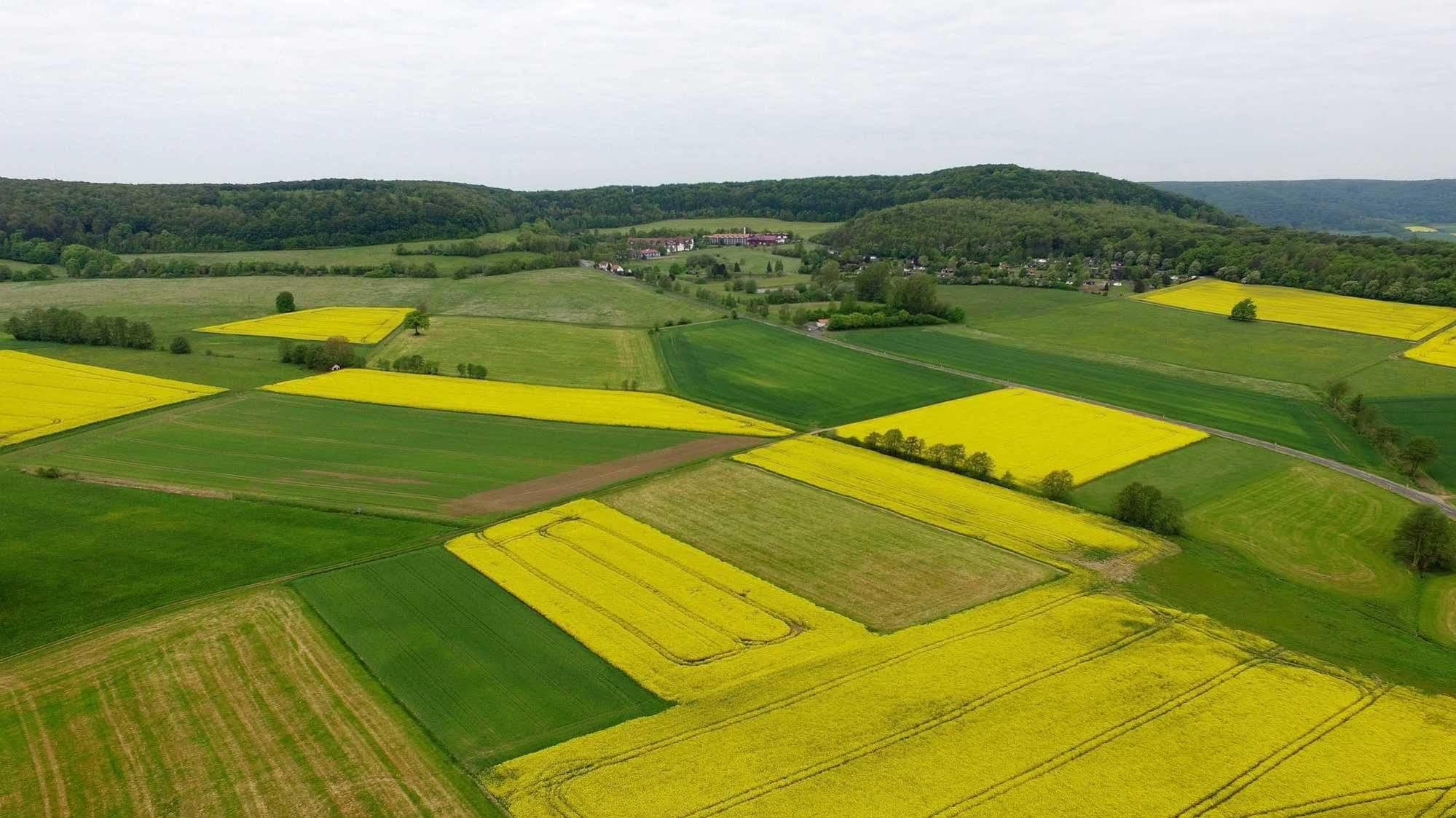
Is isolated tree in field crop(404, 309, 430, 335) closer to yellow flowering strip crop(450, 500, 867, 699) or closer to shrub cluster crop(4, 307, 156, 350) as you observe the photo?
shrub cluster crop(4, 307, 156, 350)

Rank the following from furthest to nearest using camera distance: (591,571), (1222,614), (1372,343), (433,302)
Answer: (433,302), (1372,343), (591,571), (1222,614)

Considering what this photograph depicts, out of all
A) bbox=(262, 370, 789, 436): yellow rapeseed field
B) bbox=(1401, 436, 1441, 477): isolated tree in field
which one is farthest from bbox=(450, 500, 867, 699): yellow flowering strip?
bbox=(1401, 436, 1441, 477): isolated tree in field

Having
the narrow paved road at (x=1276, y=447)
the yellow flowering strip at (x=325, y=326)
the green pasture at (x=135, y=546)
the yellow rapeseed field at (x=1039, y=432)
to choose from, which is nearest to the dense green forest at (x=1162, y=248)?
the narrow paved road at (x=1276, y=447)

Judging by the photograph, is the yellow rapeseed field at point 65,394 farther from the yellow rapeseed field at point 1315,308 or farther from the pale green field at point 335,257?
the yellow rapeseed field at point 1315,308

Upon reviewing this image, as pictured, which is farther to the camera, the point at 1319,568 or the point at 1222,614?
the point at 1319,568

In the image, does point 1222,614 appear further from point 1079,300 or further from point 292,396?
point 1079,300

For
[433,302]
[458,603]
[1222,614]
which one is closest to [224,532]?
[458,603]
